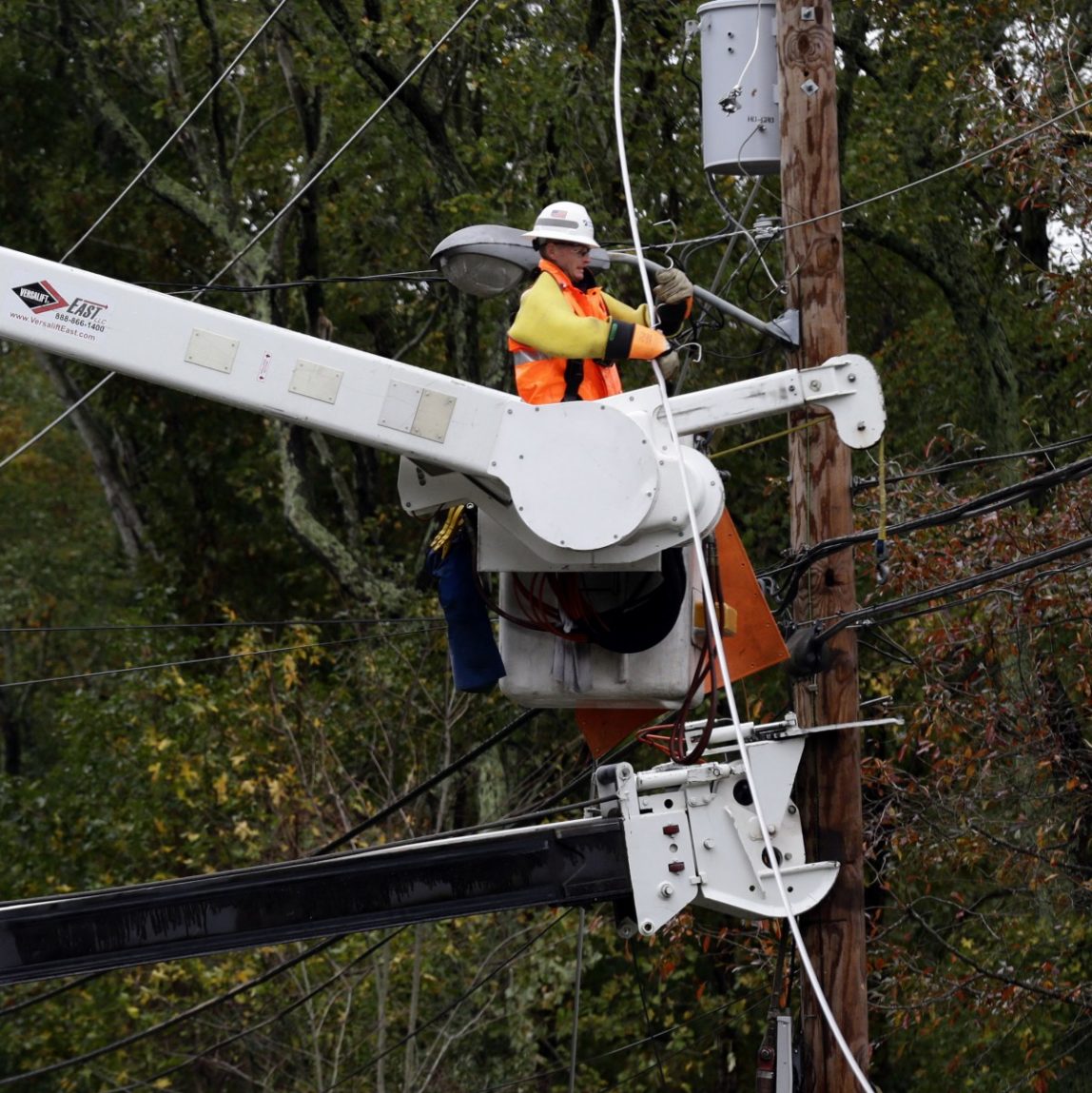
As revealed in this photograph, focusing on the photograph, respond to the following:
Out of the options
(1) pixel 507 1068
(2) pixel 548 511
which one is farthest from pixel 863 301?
(2) pixel 548 511

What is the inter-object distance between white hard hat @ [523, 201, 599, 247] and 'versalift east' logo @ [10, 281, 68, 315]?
63.9 inches

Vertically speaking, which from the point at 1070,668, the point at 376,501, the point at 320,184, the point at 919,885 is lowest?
the point at 919,885

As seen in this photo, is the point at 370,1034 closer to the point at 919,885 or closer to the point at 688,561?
the point at 919,885

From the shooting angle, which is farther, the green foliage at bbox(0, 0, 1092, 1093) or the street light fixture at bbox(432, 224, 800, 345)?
the green foliage at bbox(0, 0, 1092, 1093)

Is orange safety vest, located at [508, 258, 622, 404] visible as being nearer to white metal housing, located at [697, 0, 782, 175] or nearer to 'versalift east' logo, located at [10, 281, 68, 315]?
'versalift east' logo, located at [10, 281, 68, 315]

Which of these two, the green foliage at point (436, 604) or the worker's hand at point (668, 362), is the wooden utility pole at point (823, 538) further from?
the green foliage at point (436, 604)

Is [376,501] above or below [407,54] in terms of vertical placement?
below

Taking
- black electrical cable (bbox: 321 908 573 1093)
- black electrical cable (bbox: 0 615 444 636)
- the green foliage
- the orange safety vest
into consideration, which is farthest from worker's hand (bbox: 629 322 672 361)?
the green foliage

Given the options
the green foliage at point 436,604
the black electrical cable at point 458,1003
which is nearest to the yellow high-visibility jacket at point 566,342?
the black electrical cable at point 458,1003

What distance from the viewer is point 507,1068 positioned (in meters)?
17.1

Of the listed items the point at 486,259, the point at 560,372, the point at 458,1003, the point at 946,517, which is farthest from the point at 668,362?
the point at 458,1003

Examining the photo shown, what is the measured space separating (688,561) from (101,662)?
21.4 meters

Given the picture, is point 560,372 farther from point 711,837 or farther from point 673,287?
point 711,837

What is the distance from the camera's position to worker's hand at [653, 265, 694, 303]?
23.9 ft
